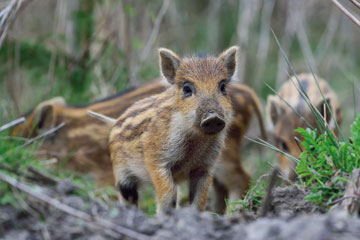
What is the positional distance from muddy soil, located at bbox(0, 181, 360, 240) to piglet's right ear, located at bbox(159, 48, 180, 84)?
1.67m

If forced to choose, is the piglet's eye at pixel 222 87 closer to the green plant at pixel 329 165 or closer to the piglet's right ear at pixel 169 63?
the piglet's right ear at pixel 169 63

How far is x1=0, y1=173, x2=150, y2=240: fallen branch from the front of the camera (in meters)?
2.52

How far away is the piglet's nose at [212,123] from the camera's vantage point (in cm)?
372

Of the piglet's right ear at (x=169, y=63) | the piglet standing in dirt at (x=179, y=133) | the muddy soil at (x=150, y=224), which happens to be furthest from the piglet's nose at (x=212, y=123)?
the muddy soil at (x=150, y=224)

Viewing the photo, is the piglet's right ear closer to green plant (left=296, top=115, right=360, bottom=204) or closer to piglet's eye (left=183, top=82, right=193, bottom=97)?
piglet's eye (left=183, top=82, right=193, bottom=97)

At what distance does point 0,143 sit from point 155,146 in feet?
3.99

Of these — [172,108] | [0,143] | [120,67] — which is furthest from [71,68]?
[0,143]

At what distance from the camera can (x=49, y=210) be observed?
2852 millimetres

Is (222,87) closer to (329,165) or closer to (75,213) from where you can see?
(329,165)

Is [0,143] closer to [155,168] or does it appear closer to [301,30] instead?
[155,168]

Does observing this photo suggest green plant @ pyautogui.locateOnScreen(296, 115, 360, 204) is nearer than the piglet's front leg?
Yes

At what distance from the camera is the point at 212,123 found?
147 inches

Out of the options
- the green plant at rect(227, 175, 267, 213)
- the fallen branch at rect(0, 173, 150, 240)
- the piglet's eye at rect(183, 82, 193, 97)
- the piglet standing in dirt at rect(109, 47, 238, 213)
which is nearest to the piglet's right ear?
the piglet standing in dirt at rect(109, 47, 238, 213)

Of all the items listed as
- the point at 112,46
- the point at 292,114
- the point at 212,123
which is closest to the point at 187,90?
the point at 212,123
